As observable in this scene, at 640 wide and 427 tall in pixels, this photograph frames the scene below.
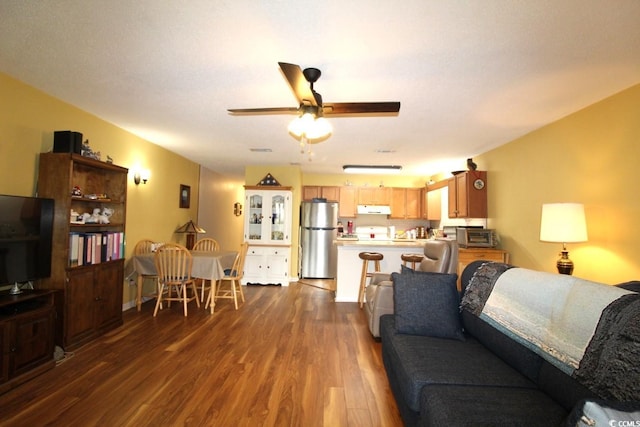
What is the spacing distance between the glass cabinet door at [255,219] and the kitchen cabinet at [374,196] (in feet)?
7.47

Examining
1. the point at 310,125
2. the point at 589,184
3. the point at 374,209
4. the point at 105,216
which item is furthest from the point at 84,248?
the point at 374,209

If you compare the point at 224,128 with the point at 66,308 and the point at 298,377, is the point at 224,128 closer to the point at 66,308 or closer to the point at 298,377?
the point at 66,308

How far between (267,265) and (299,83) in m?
4.45

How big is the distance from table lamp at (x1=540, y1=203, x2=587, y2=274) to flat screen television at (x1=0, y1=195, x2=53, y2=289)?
4.65m

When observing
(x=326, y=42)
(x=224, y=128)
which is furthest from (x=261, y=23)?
(x=224, y=128)

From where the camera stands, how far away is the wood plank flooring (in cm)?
187

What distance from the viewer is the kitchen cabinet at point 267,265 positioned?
5.78 meters

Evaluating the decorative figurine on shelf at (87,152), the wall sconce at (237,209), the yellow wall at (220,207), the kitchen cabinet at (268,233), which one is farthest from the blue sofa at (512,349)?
the wall sconce at (237,209)

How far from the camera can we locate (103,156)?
352cm

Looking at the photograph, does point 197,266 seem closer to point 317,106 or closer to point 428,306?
point 317,106

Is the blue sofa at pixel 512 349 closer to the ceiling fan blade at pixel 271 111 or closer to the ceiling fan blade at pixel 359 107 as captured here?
the ceiling fan blade at pixel 359 107

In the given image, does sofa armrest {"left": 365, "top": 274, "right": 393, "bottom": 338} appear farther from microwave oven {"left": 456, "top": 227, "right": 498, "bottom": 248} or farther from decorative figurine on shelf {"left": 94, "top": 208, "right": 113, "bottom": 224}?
decorative figurine on shelf {"left": 94, "top": 208, "right": 113, "bottom": 224}

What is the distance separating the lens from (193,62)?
2188 millimetres

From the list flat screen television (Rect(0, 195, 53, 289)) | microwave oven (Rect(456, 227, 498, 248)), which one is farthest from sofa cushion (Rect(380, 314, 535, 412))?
flat screen television (Rect(0, 195, 53, 289))
